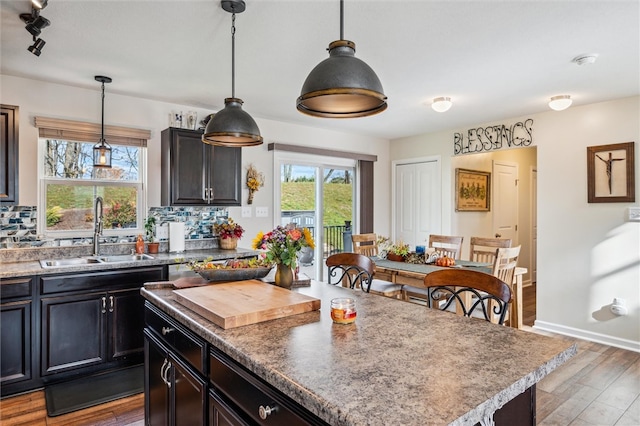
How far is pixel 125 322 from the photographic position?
326cm

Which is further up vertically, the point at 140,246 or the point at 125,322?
the point at 140,246

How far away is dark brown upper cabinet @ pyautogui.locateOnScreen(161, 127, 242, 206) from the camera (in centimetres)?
382

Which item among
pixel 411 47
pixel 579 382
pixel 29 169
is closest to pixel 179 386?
pixel 411 47

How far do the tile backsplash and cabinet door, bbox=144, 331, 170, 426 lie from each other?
6.57ft

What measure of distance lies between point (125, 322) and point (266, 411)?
8.67ft

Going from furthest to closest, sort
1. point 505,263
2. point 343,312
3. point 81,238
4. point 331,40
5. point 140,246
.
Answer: point 140,246 → point 81,238 → point 505,263 → point 331,40 → point 343,312

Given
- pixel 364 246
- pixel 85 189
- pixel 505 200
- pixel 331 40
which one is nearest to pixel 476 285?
pixel 331 40

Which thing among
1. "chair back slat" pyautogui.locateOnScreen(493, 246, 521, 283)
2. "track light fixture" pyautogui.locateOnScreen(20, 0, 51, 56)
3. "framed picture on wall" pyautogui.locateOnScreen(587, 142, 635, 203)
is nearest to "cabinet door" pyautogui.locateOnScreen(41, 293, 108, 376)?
"track light fixture" pyautogui.locateOnScreen(20, 0, 51, 56)

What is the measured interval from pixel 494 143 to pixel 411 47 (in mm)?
2733

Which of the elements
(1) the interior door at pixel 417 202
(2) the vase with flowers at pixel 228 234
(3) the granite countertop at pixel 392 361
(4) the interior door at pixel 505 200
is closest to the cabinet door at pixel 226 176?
(2) the vase with flowers at pixel 228 234

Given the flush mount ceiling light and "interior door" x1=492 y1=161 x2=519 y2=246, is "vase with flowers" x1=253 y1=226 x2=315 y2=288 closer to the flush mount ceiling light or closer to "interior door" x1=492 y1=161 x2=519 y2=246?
the flush mount ceiling light

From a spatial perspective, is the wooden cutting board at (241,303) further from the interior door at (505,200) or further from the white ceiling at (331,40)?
the interior door at (505,200)

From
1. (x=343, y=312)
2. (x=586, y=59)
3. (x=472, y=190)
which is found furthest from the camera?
(x=472, y=190)

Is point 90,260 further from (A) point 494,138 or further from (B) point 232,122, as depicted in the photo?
(A) point 494,138
